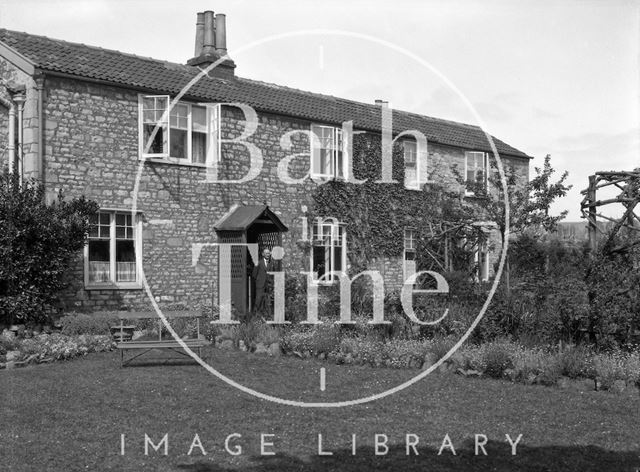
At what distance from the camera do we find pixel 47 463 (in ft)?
23.7

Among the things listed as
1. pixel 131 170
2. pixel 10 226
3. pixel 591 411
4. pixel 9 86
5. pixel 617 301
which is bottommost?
pixel 591 411

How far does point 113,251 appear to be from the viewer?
1830 cm

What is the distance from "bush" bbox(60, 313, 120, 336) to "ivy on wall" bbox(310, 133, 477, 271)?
8.25 m

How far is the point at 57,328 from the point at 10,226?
2.32 meters

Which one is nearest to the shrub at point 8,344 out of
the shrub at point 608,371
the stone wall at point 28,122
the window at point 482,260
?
the stone wall at point 28,122

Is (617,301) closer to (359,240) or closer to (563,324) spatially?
(563,324)

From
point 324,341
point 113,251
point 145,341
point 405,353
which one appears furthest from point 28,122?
point 405,353

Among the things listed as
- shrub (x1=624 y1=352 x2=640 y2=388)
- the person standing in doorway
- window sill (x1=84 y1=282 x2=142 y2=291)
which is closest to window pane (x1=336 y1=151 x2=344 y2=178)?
the person standing in doorway

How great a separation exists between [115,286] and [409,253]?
34.8 ft

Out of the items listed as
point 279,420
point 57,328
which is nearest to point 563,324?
point 279,420

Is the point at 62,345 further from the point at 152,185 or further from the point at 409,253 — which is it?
the point at 409,253

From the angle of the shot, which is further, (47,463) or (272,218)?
(272,218)

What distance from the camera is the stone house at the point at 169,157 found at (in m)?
17.6

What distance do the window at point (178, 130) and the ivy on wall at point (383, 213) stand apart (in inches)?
156
